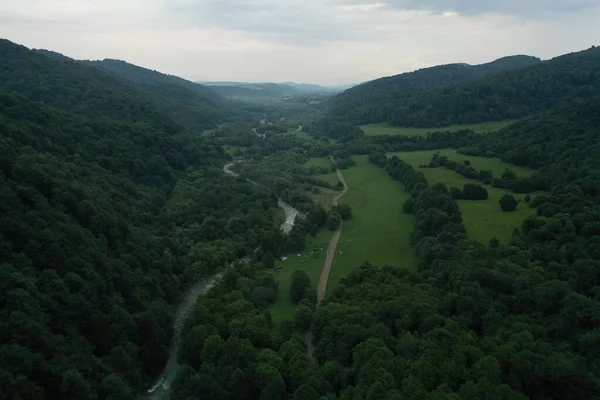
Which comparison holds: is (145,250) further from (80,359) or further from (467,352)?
(467,352)

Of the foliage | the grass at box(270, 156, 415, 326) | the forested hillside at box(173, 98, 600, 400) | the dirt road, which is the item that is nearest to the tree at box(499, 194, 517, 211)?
the forested hillside at box(173, 98, 600, 400)

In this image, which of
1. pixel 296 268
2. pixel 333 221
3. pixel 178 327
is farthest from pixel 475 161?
pixel 178 327

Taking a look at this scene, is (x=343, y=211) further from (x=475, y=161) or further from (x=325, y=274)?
(x=475, y=161)

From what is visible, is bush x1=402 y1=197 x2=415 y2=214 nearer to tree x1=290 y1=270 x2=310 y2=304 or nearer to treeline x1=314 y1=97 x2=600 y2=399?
treeline x1=314 y1=97 x2=600 y2=399

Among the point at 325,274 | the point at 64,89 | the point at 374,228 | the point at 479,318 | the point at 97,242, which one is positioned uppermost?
the point at 64,89

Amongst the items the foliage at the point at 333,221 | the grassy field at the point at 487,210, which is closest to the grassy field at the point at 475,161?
the grassy field at the point at 487,210

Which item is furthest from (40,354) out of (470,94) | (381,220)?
(470,94)
